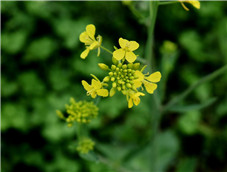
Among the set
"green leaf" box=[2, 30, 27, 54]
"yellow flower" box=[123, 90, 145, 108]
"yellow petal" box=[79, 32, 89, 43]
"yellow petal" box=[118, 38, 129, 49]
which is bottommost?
"yellow flower" box=[123, 90, 145, 108]

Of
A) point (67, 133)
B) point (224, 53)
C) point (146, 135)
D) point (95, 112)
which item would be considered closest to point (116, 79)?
point (95, 112)

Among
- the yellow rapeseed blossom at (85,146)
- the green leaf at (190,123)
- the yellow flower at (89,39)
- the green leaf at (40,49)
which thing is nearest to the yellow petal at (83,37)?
the yellow flower at (89,39)

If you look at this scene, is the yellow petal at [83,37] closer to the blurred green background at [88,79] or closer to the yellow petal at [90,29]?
the yellow petal at [90,29]

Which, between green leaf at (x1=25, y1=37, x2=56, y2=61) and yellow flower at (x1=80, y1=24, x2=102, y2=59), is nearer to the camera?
yellow flower at (x1=80, y1=24, x2=102, y2=59)

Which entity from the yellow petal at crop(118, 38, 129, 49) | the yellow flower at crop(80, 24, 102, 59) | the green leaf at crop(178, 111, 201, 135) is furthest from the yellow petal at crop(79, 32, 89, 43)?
the green leaf at crop(178, 111, 201, 135)

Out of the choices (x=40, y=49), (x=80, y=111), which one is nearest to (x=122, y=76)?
(x=80, y=111)

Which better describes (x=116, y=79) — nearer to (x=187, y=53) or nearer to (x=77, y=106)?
(x=77, y=106)

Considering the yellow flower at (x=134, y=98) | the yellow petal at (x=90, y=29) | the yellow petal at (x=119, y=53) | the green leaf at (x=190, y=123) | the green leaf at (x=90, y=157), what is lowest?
the green leaf at (x=90, y=157)

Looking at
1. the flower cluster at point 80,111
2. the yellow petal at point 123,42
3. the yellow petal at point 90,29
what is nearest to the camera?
the yellow petal at point 123,42

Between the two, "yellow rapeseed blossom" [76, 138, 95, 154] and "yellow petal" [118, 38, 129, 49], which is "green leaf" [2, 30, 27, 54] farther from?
"yellow petal" [118, 38, 129, 49]
